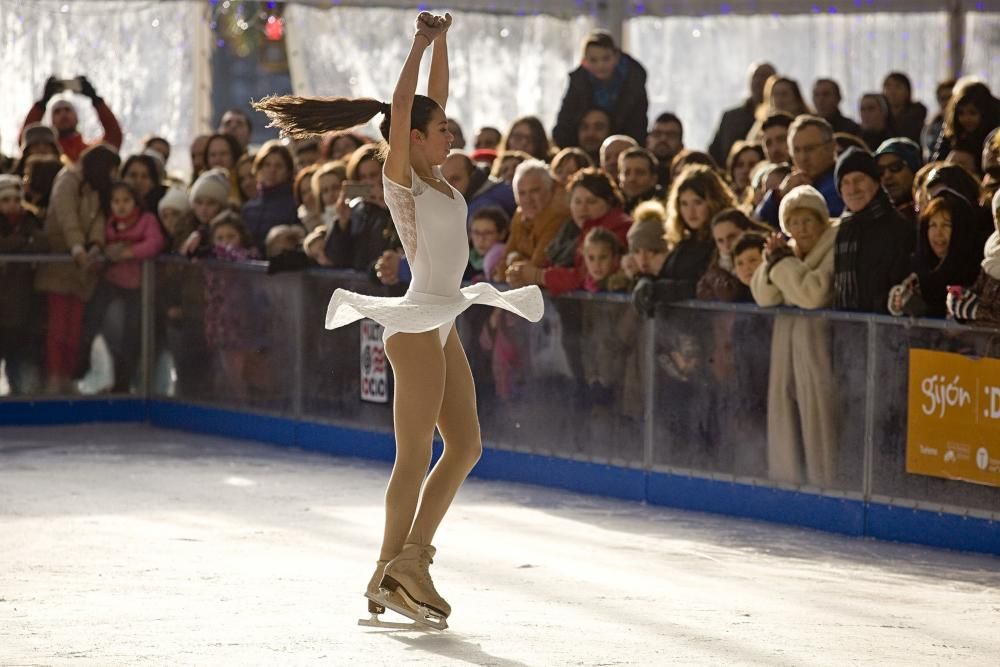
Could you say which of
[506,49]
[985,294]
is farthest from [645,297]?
[506,49]

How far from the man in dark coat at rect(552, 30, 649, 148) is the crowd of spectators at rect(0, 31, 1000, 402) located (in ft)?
0.04

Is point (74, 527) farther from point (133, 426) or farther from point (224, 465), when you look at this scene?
point (133, 426)

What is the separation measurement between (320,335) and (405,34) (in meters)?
6.65

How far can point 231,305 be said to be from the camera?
13.1 m

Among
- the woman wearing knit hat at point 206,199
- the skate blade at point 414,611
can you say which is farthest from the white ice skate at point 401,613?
the woman wearing knit hat at point 206,199

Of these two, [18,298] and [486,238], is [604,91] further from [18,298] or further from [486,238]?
[18,298]

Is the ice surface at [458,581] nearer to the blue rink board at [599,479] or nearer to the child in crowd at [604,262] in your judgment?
the blue rink board at [599,479]

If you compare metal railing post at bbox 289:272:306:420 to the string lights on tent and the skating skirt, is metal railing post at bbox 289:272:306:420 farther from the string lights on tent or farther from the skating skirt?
the string lights on tent

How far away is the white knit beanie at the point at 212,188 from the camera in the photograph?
532 inches

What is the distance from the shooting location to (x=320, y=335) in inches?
490

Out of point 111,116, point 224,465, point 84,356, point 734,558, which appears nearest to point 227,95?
point 111,116

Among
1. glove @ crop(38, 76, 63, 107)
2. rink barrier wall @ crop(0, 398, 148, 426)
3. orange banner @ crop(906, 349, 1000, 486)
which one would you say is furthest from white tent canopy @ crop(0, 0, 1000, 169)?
orange banner @ crop(906, 349, 1000, 486)

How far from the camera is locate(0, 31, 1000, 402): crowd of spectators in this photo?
9.68 metres

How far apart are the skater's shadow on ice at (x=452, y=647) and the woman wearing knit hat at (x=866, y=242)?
3.18 m
